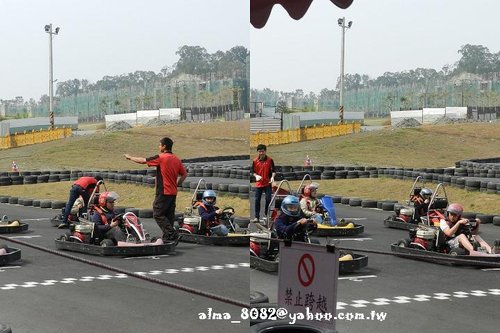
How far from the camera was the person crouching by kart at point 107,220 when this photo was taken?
5535mm

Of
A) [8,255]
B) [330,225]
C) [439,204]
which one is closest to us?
[8,255]

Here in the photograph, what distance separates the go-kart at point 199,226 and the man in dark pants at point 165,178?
115mm

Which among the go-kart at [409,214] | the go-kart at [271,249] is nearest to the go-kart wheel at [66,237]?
the go-kart at [271,249]

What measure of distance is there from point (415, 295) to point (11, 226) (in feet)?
11.2

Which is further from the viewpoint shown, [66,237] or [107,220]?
[107,220]

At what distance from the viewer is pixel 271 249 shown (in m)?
5.71

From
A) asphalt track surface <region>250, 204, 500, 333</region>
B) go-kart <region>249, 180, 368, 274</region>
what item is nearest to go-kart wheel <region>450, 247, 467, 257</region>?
asphalt track surface <region>250, 204, 500, 333</region>

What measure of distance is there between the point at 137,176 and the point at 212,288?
897 mm

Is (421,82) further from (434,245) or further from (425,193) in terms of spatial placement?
(425,193)

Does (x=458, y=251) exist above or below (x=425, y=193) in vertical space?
below

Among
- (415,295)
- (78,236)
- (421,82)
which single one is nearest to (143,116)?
(78,236)

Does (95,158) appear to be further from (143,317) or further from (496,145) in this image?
(496,145)

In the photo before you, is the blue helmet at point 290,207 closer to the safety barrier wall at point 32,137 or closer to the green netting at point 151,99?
the safety barrier wall at point 32,137

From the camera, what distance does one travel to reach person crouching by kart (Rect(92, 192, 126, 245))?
18.2 feet
